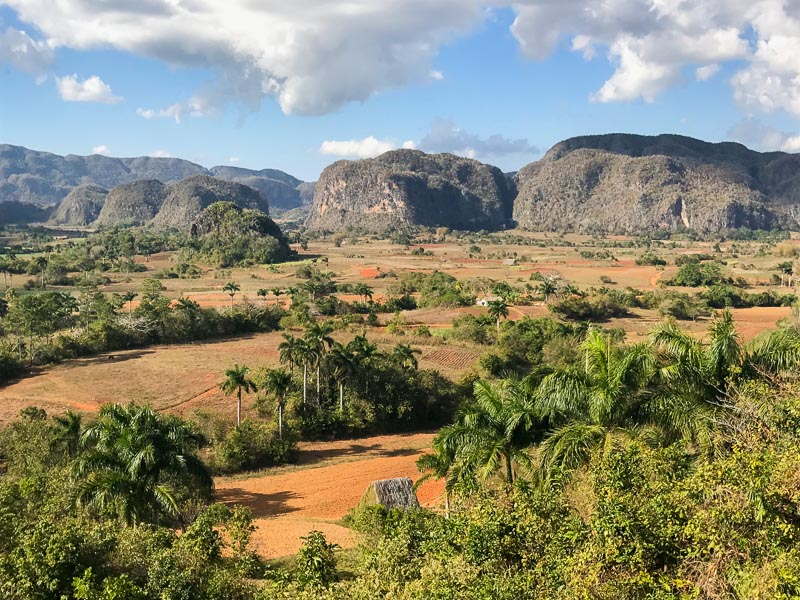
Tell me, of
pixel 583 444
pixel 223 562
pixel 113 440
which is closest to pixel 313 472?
pixel 113 440

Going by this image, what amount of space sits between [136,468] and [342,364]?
17344 millimetres

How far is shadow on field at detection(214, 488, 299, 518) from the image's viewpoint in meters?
22.1

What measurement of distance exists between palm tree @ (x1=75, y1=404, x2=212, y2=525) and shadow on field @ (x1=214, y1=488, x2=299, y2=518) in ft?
20.0

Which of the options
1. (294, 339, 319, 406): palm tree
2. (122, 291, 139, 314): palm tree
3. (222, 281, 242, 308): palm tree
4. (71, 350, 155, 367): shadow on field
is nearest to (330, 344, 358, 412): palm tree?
(294, 339, 319, 406): palm tree

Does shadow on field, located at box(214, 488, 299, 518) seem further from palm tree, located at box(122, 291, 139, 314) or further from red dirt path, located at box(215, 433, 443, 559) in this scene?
palm tree, located at box(122, 291, 139, 314)

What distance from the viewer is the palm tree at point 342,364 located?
31.9 metres

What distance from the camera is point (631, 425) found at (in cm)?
1222

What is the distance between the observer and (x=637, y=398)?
484 inches

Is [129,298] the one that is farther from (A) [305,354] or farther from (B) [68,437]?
(B) [68,437]

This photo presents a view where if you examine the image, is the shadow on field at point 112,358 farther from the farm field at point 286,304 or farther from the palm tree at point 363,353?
the palm tree at point 363,353

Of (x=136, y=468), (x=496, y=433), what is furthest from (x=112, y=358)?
(x=496, y=433)

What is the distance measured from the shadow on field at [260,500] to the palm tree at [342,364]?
341 inches

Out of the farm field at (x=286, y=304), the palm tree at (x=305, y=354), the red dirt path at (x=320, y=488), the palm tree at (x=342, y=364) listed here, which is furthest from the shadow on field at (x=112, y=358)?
the red dirt path at (x=320, y=488)

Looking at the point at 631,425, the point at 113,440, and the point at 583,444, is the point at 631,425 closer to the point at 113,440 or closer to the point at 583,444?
the point at 583,444
